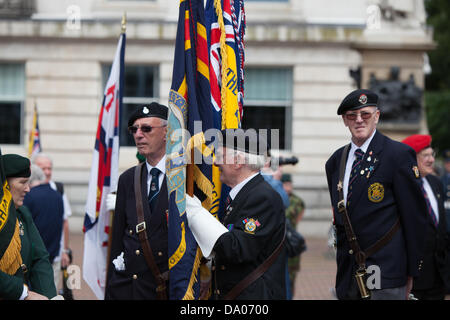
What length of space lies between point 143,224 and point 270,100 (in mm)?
13279

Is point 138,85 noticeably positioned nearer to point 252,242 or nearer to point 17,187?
point 17,187

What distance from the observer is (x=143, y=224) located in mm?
4281

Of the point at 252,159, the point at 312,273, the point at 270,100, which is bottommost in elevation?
the point at 312,273

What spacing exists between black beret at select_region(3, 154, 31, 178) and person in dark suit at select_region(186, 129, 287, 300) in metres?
1.12

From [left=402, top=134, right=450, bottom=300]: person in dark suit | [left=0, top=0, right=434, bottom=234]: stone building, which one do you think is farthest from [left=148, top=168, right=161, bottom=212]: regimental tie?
[left=0, top=0, right=434, bottom=234]: stone building

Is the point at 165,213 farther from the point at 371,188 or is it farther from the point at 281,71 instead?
the point at 281,71

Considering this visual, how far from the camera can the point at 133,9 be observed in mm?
16875

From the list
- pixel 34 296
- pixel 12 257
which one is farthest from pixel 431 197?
pixel 12 257

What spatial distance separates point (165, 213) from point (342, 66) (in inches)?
519

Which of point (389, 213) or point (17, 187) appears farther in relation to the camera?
point (389, 213)

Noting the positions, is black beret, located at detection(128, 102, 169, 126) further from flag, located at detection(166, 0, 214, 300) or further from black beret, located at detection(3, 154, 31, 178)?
black beret, located at detection(3, 154, 31, 178)

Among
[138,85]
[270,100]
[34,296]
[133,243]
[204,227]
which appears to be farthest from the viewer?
[270,100]

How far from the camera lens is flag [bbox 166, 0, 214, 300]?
3.61 metres

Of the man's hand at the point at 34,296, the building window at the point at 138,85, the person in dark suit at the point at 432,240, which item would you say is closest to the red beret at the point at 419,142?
the person in dark suit at the point at 432,240
